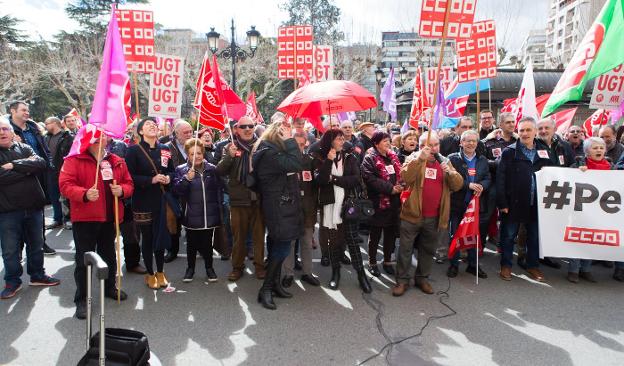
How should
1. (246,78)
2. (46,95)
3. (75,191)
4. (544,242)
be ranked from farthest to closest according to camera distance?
1. (46,95)
2. (246,78)
3. (544,242)
4. (75,191)

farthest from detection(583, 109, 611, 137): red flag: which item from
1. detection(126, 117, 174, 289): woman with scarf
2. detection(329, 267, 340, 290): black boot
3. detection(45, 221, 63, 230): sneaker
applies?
detection(45, 221, 63, 230): sneaker

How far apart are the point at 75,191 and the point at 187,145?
152cm

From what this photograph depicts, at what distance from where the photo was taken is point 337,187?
16.2 feet

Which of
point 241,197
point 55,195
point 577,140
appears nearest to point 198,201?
point 241,197

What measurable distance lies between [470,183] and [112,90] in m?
4.22

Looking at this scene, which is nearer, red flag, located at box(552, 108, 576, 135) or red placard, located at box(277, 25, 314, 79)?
red flag, located at box(552, 108, 576, 135)

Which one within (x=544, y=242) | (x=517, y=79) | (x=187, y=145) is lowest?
(x=544, y=242)

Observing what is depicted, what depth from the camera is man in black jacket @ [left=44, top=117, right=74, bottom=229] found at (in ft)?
22.8

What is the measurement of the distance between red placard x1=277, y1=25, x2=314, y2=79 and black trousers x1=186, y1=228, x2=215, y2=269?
20.5ft

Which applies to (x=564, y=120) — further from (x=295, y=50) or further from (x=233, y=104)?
(x=233, y=104)

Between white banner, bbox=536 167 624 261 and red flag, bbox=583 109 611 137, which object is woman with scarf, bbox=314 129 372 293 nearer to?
white banner, bbox=536 167 624 261

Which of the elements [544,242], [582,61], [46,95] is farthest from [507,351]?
[46,95]

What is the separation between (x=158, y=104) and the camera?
7.55 metres

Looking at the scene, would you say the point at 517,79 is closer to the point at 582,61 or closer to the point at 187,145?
the point at 582,61
